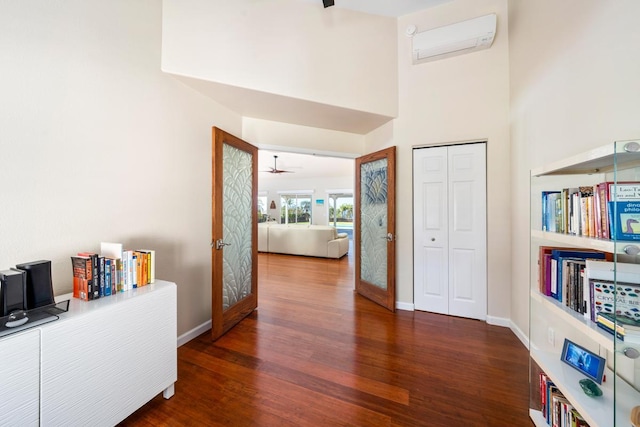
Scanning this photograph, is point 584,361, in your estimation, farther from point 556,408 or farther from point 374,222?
point 374,222

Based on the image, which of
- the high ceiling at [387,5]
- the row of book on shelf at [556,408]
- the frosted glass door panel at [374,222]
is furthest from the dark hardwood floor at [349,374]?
the high ceiling at [387,5]

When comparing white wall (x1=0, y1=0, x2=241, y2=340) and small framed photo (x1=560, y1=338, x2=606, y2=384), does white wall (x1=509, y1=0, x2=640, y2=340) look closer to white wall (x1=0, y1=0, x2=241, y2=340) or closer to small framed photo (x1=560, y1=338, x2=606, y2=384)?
small framed photo (x1=560, y1=338, x2=606, y2=384)

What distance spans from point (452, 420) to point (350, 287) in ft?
8.06

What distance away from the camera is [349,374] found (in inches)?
71.4

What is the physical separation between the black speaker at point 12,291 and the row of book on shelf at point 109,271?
229 millimetres

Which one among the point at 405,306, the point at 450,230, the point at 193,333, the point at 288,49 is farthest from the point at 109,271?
the point at 450,230

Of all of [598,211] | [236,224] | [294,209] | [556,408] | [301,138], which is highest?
[301,138]

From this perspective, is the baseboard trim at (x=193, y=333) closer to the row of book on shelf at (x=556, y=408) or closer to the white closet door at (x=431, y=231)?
the white closet door at (x=431, y=231)

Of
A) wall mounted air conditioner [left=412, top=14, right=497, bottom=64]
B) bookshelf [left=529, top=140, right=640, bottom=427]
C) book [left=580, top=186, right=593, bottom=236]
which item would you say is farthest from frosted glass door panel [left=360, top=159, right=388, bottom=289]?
book [left=580, top=186, right=593, bottom=236]

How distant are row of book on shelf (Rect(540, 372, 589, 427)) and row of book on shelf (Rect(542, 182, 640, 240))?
0.88m

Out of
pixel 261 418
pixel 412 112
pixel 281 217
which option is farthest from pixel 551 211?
pixel 281 217

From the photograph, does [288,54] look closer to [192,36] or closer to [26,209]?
[192,36]

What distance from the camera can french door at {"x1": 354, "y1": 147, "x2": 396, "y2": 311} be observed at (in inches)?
115

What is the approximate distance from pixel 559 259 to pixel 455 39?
2.43m
